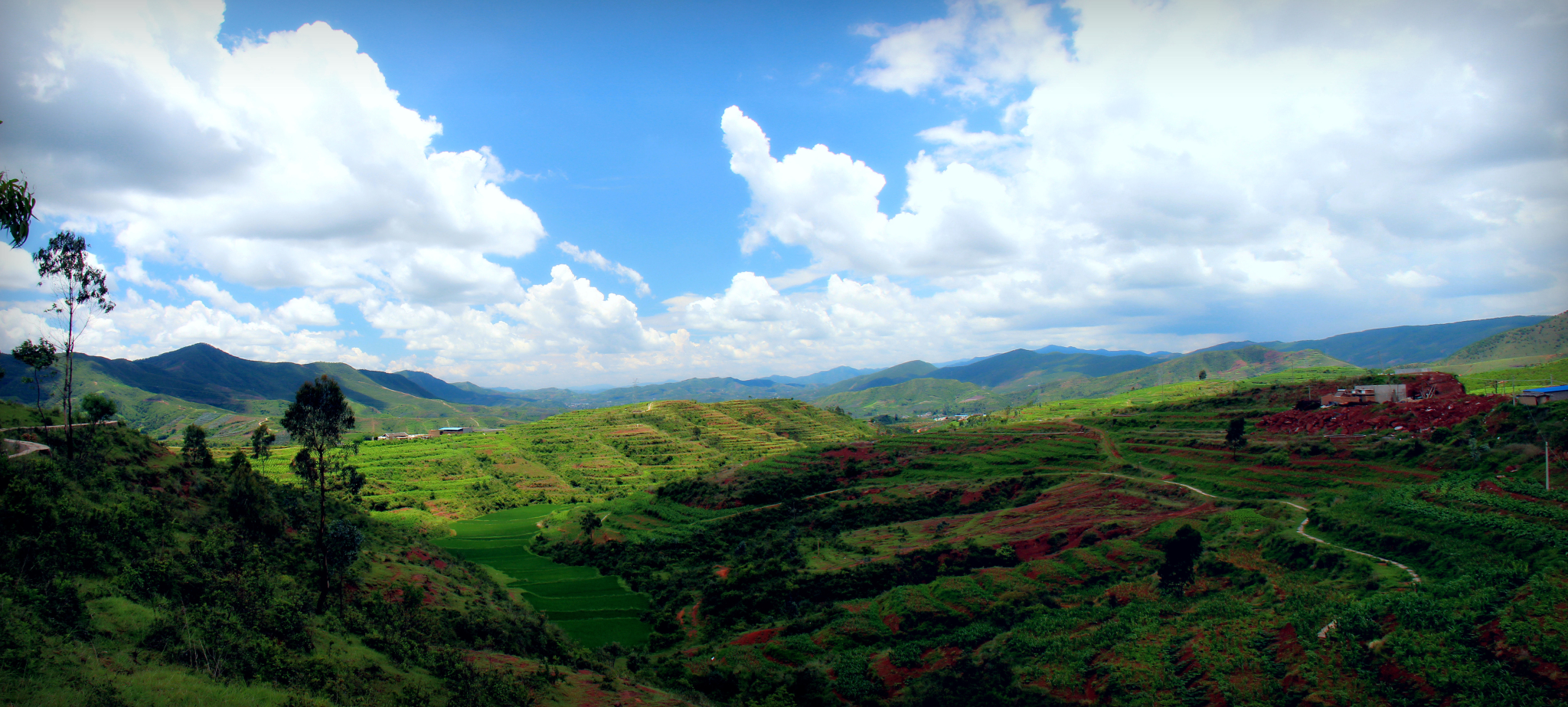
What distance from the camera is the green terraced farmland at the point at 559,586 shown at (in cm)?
5075

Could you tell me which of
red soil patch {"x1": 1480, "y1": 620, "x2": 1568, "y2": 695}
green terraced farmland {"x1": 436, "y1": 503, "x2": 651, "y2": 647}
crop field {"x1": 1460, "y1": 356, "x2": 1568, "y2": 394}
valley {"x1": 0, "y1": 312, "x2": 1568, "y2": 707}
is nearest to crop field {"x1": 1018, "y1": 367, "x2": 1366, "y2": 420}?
crop field {"x1": 1460, "y1": 356, "x2": 1568, "y2": 394}

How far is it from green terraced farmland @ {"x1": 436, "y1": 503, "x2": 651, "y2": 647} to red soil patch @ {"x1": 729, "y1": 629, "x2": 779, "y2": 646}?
31.4ft

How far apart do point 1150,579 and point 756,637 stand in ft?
98.6

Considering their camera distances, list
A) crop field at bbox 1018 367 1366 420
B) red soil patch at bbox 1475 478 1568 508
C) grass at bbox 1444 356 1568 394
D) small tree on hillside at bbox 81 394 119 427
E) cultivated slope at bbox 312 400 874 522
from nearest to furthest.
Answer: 1. small tree on hillside at bbox 81 394 119 427
2. red soil patch at bbox 1475 478 1568 508
3. cultivated slope at bbox 312 400 874 522
4. grass at bbox 1444 356 1568 394
5. crop field at bbox 1018 367 1366 420

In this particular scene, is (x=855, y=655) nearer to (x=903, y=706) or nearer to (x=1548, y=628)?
(x=903, y=706)

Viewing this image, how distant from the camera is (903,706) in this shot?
34562 mm

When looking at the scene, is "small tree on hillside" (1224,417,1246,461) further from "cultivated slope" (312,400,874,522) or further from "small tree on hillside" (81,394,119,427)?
"small tree on hillside" (81,394,119,427)

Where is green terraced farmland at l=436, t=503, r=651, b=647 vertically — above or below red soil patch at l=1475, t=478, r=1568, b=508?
below

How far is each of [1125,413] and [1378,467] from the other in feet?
210

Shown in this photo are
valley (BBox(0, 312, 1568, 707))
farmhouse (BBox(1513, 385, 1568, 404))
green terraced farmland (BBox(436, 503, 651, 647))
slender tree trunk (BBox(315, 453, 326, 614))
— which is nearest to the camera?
valley (BBox(0, 312, 1568, 707))

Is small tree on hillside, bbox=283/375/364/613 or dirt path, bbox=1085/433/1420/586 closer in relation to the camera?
small tree on hillside, bbox=283/375/364/613

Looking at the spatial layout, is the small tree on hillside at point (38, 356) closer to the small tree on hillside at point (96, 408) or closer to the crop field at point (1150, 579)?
the small tree on hillside at point (96, 408)

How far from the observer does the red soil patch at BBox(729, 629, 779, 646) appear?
42969 millimetres

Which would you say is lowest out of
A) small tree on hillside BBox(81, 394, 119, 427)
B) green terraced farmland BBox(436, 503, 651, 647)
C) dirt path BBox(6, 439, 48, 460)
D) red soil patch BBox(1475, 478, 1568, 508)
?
green terraced farmland BBox(436, 503, 651, 647)
